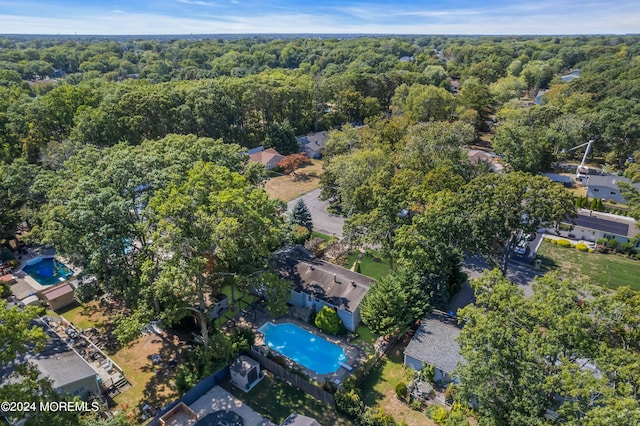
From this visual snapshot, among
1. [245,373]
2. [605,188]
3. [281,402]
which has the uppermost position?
[605,188]

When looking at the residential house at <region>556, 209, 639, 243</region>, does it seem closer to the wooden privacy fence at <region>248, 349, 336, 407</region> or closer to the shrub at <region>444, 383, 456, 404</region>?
the shrub at <region>444, 383, 456, 404</region>

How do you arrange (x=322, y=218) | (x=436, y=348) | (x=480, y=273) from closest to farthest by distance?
(x=436, y=348) → (x=480, y=273) → (x=322, y=218)

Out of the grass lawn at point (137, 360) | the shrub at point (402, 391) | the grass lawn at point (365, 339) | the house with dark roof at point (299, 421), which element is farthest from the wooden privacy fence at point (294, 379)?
the grass lawn at point (137, 360)

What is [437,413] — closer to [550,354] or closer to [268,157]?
[550,354]

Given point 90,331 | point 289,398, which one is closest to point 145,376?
point 90,331

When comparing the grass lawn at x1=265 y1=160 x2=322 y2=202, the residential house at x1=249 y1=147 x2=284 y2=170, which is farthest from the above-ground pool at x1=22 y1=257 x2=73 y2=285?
the residential house at x1=249 y1=147 x2=284 y2=170

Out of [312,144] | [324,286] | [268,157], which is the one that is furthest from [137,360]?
[312,144]
